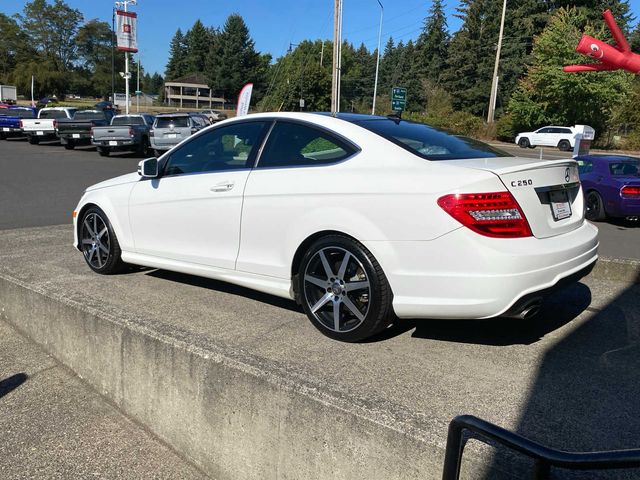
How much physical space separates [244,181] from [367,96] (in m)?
117

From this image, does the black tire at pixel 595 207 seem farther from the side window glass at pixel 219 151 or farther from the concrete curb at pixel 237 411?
the concrete curb at pixel 237 411

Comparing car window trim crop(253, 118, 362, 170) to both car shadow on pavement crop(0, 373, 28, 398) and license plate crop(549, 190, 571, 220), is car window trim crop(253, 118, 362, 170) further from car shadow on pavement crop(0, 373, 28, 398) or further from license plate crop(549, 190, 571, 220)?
car shadow on pavement crop(0, 373, 28, 398)

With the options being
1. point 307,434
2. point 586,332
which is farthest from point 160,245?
point 586,332

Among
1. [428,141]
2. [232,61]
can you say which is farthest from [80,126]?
[232,61]

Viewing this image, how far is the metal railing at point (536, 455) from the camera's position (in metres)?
1.46

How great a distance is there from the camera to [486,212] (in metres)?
3.07

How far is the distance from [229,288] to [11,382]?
5.86 ft

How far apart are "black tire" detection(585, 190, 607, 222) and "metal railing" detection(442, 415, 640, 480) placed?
11.2 metres

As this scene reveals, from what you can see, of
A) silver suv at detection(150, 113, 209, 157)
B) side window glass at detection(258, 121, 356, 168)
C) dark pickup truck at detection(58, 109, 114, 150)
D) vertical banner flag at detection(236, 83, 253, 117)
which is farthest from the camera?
dark pickup truck at detection(58, 109, 114, 150)

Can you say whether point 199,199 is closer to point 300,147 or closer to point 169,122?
point 300,147

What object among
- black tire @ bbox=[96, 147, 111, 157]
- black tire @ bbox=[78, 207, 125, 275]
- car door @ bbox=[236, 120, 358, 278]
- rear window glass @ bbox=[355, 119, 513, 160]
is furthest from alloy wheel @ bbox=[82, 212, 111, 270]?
black tire @ bbox=[96, 147, 111, 157]

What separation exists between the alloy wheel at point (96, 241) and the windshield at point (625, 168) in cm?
1032

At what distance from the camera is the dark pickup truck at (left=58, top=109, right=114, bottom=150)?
2473 centimetres

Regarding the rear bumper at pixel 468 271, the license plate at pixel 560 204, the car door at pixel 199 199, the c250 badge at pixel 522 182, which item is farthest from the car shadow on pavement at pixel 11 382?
the license plate at pixel 560 204
